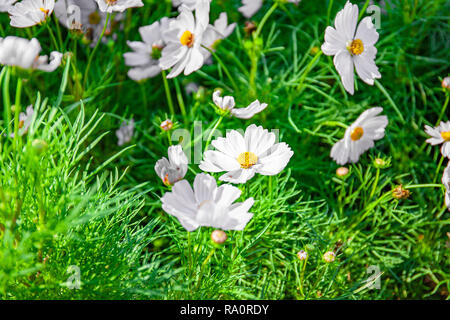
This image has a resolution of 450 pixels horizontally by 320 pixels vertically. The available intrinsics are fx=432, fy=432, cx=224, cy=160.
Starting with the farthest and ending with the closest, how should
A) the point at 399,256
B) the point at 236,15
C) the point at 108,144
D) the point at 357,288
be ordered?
the point at 236,15, the point at 108,144, the point at 399,256, the point at 357,288

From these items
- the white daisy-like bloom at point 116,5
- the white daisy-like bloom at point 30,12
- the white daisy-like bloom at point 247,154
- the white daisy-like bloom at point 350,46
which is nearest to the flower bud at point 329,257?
the white daisy-like bloom at point 247,154

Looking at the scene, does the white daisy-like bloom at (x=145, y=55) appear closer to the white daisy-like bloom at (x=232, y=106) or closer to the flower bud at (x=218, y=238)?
the white daisy-like bloom at (x=232, y=106)

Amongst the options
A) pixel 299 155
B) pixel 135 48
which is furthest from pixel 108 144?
pixel 299 155

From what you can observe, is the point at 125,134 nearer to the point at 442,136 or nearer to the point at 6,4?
the point at 6,4

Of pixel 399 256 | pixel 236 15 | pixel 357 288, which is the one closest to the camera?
pixel 357 288

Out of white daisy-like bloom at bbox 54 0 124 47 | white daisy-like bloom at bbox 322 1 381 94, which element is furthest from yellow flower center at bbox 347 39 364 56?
white daisy-like bloom at bbox 54 0 124 47
